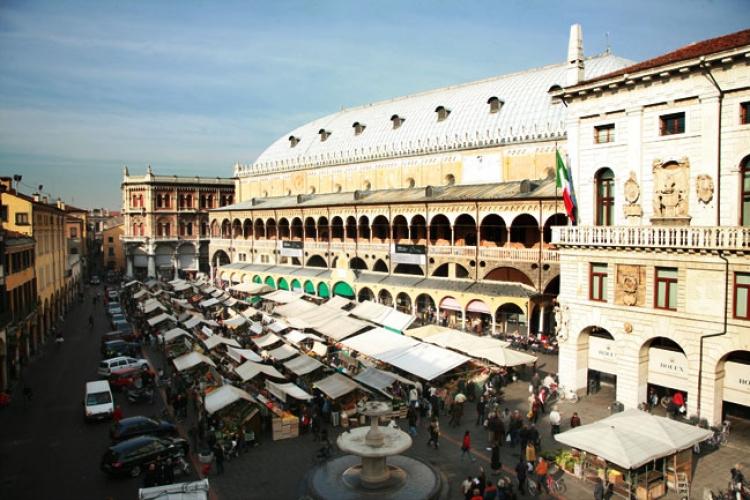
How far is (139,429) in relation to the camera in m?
22.5

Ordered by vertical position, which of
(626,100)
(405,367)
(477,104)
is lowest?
(405,367)

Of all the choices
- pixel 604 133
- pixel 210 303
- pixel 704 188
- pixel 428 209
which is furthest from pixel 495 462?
pixel 210 303

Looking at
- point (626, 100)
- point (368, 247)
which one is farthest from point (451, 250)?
point (626, 100)

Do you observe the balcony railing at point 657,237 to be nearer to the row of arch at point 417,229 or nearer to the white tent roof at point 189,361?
the row of arch at point 417,229

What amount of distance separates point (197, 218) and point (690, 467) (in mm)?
83362

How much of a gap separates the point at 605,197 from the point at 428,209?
23644mm

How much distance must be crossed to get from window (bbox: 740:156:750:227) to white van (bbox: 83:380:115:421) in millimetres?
26741

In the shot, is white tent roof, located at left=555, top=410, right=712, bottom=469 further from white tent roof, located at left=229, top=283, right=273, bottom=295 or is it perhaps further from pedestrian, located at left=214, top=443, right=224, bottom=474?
white tent roof, located at left=229, top=283, right=273, bottom=295

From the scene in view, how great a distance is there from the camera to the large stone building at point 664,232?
847 inches

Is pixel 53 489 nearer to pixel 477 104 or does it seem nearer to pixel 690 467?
pixel 690 467

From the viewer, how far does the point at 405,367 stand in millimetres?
27859

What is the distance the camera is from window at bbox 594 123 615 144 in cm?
2528

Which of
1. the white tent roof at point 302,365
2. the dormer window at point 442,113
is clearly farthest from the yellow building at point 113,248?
the white tent roof at point 302,365

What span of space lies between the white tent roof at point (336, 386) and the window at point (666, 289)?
1284 cm
